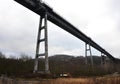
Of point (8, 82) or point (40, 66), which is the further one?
point (40, 66)

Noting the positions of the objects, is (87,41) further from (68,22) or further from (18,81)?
(18,81)

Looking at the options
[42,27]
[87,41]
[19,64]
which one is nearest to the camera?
[42,27]

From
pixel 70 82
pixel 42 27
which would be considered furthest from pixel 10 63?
pixel 70 82

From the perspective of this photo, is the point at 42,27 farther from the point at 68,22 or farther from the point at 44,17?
the point at 68,22

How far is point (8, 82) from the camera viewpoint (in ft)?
47.9

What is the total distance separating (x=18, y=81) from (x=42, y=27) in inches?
481

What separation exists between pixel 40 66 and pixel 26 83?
643 inches

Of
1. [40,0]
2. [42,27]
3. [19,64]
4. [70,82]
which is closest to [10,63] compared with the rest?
[19,64]

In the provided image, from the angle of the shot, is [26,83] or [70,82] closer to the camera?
[70,82]

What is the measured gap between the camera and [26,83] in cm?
1567

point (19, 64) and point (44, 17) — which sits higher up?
point (44, 17)

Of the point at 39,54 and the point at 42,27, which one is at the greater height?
the point at 42,27

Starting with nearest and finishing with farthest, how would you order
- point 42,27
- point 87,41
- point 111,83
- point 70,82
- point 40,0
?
point 111,83, point 70,82, point 40,0, point 42,27, point 87,41

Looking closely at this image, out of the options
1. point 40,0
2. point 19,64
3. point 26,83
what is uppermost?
point 40,0
